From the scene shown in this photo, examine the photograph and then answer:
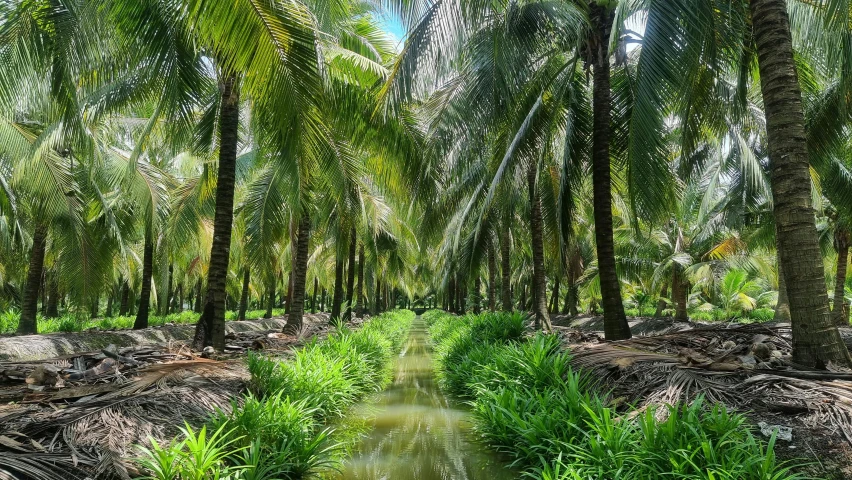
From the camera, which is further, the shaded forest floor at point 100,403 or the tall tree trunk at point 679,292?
the tall tree trunk at point 679,292

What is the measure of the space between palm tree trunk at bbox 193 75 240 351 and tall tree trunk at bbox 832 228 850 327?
14809 mm

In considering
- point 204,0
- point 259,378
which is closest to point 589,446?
point 259,378

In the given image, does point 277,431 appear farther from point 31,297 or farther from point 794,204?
point 31,297

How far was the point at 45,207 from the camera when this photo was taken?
9.02 meters

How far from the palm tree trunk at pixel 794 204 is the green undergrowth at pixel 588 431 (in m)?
1.17

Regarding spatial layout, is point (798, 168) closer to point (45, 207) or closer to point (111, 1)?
point (111, 1)

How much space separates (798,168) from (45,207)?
10770 mm

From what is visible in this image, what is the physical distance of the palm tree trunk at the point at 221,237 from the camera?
7.74 m

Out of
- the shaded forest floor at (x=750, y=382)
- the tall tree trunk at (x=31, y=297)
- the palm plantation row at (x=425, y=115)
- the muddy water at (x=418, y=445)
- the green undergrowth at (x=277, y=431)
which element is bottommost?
A: the muddy water at (x=418, y=445)

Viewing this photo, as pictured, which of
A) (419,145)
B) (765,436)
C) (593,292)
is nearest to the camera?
(765,436)

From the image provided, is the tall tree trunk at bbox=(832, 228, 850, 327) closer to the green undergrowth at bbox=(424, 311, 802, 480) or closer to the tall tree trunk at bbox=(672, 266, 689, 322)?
the tall tree trunk at bbox=(672, 266, 689, 322)

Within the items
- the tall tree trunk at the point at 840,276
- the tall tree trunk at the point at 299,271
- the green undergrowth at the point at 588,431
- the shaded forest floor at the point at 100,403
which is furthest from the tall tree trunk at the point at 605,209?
the tall tree trunk at the point at 840,276

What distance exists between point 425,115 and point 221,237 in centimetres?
405

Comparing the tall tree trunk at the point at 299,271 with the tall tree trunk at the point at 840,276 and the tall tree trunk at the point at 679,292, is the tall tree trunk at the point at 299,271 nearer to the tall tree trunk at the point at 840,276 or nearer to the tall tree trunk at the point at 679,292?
the tall tree trunk at the point at 679,292
